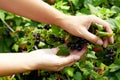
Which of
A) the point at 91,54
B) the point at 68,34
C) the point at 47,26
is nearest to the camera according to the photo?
the point at 68,34

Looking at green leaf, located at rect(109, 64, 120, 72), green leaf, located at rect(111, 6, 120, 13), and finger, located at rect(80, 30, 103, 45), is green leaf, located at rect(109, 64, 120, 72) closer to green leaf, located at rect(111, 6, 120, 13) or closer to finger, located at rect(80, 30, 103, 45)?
finger, located at rect(80, 30, 103, 45)

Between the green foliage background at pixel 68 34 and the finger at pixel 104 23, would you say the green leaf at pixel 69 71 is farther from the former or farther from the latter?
the finger at pixel 104 23

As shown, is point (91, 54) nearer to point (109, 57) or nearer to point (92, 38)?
point (109, 57)

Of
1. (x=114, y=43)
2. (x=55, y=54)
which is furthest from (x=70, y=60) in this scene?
(x=114, y=43)

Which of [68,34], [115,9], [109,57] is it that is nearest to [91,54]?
[109,57]

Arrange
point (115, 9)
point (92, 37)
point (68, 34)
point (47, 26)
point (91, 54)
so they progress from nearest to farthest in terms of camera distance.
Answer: point (92, 37), point (68, 34), point (91, 54), point (47, 26), point (115, 9)

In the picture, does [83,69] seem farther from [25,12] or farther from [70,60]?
[25,12]

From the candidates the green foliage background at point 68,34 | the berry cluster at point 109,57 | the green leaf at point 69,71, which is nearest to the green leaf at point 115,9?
the green foliage background at point 68,34

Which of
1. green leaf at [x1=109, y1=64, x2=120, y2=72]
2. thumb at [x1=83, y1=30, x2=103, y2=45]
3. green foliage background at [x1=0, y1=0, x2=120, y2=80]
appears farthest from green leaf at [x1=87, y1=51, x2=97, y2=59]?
thumb at [x1=83, y1=30, x2=103, y2=45]
